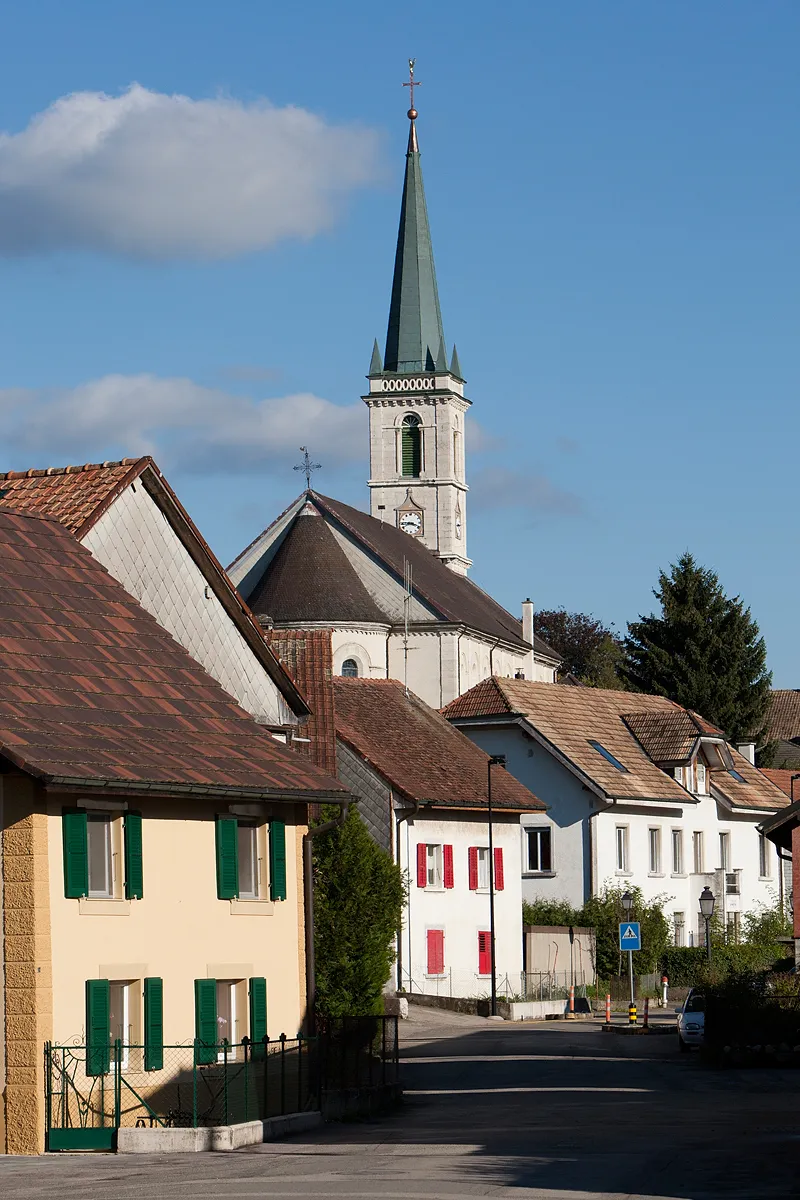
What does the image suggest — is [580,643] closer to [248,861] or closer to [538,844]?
[538,844]

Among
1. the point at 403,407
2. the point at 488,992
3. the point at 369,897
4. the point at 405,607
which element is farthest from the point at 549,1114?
the point at 403,407

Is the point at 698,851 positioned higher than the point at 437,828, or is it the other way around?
the point at 437,828

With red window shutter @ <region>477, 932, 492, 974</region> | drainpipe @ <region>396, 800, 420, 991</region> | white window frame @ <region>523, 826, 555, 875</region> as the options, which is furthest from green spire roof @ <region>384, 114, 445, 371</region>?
drainpipe @ <region>396, 800, 420, 991</region>

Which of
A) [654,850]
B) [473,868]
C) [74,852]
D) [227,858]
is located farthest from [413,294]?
[74,852]

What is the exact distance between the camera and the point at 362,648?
8619cm

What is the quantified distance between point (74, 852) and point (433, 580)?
73232mm

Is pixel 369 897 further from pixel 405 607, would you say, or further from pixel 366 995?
pixel 405 607

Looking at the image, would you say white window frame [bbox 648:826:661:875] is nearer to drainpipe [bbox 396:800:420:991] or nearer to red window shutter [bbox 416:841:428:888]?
red window shutter [bbox 416:841:428:888]

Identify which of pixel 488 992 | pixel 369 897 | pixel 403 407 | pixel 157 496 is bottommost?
pixel 488 992

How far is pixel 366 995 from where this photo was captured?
39188 mm

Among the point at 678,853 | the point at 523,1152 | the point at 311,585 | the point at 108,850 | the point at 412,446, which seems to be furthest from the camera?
the point at 412,446

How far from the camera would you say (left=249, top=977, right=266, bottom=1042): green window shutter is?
26500 millimetres

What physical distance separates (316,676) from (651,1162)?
19.3 metres

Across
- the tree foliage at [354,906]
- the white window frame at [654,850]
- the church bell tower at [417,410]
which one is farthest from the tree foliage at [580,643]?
the tree foliage at [354,906]
